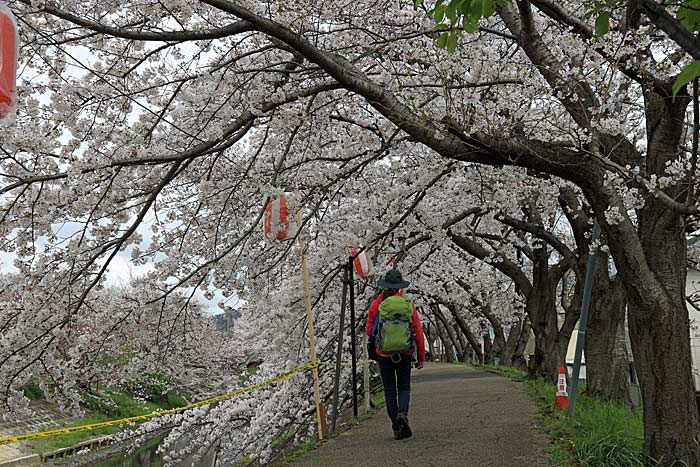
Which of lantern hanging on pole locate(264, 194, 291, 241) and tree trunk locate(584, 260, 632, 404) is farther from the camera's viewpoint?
tree trunk locate(584, 260, 632, 404)

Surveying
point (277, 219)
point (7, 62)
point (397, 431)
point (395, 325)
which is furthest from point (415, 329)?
point (7, 62)

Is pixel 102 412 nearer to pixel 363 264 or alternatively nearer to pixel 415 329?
pixel 363 264

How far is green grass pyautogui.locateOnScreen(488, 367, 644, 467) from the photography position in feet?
17.6

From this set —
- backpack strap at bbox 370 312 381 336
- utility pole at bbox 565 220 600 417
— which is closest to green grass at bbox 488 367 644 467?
utility pole at bbox 565 220 600 417

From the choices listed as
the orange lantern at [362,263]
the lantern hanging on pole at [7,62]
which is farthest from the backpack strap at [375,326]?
the lantern hanging on pole at [7,62]

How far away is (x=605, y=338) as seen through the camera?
10.5 m

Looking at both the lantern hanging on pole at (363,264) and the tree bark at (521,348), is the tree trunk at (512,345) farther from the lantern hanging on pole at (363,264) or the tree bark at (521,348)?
the lantern hanging on pole at (363,264)

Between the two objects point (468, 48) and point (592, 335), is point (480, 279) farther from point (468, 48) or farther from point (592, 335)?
point (468, 48)

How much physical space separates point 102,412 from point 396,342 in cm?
2297

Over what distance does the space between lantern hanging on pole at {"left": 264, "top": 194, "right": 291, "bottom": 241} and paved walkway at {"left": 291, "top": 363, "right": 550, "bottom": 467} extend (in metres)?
2.31

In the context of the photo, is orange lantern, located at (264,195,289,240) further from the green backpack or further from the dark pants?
the dark pants

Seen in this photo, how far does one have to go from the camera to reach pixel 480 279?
2278 centimetres

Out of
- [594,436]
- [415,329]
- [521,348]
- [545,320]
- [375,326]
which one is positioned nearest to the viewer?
[594,436]

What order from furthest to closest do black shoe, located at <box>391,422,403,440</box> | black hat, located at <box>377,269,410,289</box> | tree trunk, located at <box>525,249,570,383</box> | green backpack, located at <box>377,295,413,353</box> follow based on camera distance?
1. tree trunk, located at <box>525,249,570,383</box>
2. black shoe, located at <box>391,422,403,440</box>
3. black hat, located at <box>377,269,410,289</box>
4. green backpack, located at <box>377,295,413,353</box>
